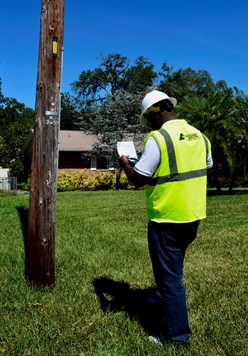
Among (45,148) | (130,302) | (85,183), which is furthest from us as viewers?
(85,183)

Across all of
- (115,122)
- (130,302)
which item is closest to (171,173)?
(130,302)

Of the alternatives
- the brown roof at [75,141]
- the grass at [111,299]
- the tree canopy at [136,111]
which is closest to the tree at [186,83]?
the tree canopy at [136,111]

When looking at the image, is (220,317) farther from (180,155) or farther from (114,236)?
(114,236)

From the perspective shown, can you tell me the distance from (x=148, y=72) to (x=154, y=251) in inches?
1960

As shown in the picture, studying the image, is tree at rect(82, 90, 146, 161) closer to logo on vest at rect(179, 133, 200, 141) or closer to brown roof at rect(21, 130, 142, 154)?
brown roof at rect(21, 130, 142, 154)

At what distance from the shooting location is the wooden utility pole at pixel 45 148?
15.6 feet

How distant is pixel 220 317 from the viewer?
3.90 m

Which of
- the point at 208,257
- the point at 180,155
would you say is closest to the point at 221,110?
the point at 208,257

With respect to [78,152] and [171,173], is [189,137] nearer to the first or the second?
[171,173]

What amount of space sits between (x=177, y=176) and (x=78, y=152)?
30182mm

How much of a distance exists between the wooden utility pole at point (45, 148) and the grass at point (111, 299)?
0.37 metres

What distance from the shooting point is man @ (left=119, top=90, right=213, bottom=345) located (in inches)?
122

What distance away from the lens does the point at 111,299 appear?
14.8 feet

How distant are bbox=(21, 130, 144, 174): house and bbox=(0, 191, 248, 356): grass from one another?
24023 millimetres
